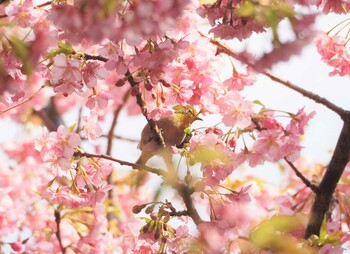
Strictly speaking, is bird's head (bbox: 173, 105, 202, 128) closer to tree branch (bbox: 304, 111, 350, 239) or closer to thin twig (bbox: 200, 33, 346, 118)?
thin twig (bbox: 200, 33, 346, 118)

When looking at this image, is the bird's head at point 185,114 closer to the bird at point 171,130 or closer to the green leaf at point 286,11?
the bird at point 171,130

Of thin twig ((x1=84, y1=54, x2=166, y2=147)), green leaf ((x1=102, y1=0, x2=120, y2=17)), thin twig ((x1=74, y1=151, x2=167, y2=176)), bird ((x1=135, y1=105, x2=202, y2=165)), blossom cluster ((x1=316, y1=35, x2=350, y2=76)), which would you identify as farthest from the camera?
blossom cluster ((x1=316, y1=35, x2=350, y2=76))

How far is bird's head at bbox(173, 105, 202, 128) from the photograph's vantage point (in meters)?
2.80

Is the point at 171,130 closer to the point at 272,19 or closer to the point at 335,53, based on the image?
the point at 335,53

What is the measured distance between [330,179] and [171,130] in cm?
68

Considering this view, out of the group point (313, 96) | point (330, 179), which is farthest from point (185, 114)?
point (330, 179)

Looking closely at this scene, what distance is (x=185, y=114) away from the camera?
9.36 feet

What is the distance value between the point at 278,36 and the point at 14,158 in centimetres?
653

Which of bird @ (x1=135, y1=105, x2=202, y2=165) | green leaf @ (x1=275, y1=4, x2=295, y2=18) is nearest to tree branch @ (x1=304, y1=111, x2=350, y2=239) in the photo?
bird @ (x1=135, y1=105, x2=202, y2=165)

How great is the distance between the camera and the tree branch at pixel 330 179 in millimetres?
2703

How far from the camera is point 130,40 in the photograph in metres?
2.11

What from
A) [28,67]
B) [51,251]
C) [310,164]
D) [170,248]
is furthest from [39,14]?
[310,164]

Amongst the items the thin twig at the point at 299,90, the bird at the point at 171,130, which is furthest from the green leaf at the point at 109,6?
the thin twig at the point at 299,90

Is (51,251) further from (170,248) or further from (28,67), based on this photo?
(28,67)
